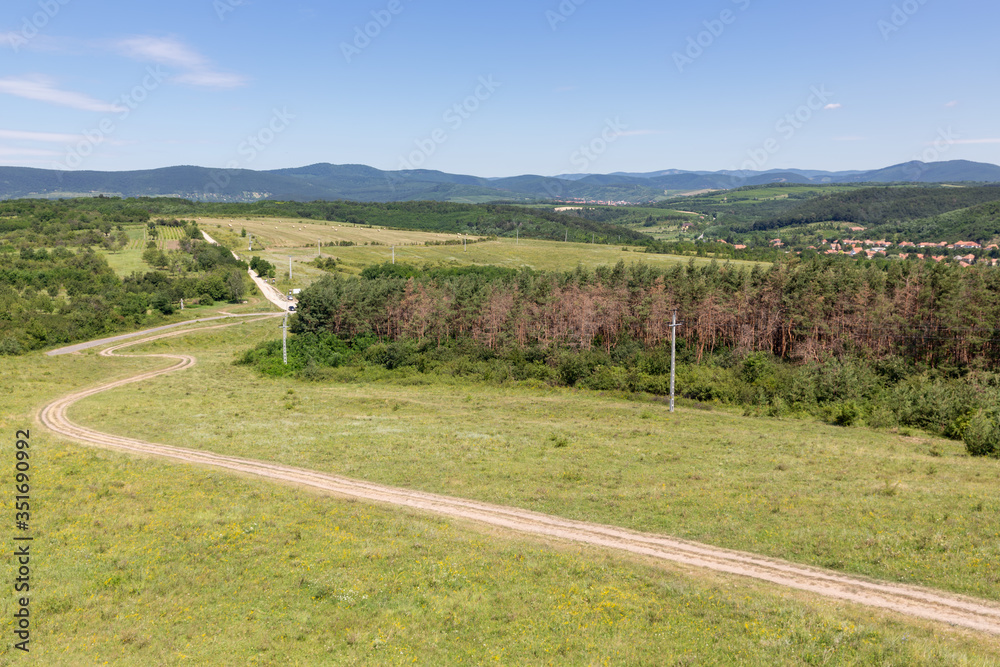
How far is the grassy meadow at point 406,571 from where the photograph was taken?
14.3 m

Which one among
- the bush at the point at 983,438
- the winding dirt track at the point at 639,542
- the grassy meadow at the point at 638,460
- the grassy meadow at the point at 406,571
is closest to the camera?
the grassy meadow at the point at 406,571

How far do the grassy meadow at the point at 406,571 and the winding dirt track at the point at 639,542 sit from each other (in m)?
0.99

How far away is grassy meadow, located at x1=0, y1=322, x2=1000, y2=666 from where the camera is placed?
14289 millimetres

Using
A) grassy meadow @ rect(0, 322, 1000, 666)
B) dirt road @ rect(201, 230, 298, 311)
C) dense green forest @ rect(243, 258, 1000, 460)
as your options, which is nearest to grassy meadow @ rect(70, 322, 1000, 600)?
grassy meadow @ rect(0, 322, 1000, 666)

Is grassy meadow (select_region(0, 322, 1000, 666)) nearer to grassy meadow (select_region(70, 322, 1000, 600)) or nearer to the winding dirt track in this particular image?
grassy meadow (select_region(70, 322, 1000, 600))

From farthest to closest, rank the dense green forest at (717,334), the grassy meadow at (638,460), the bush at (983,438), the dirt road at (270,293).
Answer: the dirt road at (270,293)
the dense green forest at (717,334)
the bush at (983,438)
the grassy meadow at (638,460)

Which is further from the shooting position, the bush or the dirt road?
the dirt road

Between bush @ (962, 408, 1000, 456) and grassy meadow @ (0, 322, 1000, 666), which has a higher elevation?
grassy meadow @ (0, 322, 1000, 666)

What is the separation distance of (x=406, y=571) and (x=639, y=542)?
849 cm

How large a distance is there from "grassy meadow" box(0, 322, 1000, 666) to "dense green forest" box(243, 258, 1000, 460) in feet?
40.6

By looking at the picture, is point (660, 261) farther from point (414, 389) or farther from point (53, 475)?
point (53, 475)

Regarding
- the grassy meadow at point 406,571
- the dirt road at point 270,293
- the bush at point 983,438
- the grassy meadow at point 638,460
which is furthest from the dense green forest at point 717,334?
the dirt road at point 270,293

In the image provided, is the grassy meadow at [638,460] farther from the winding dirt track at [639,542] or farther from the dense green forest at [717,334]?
the dense green forest at [717,334]

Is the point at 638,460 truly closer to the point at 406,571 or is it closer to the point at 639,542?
the point at 639,542
